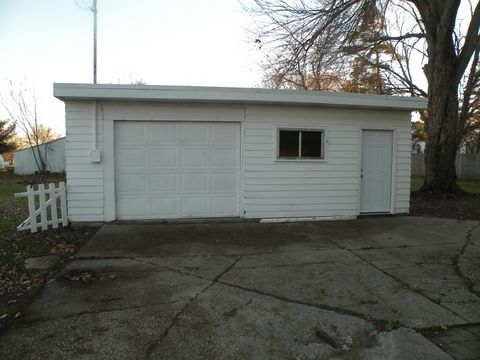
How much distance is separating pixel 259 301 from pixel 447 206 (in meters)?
9.30

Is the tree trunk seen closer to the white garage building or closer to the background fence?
the white garage building

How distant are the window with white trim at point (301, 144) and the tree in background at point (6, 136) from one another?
88.9ft

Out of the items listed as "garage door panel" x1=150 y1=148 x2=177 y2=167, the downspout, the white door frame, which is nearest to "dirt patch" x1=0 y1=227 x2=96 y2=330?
the downspout

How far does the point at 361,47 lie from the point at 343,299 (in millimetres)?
11667

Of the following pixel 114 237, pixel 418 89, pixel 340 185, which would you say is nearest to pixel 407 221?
pixel 340 185

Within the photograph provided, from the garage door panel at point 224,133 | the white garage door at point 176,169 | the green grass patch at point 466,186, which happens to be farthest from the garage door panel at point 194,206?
the green grass patch at point 466,186

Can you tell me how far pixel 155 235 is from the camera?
6938 mm

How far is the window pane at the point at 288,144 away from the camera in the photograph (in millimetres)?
8422

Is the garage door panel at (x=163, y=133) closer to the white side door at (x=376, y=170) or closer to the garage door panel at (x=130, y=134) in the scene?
the garage door panel at (x=130, y=134)

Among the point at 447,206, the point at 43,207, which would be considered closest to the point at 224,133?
the point at 43,207

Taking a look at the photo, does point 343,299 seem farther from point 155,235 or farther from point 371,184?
point 371,184

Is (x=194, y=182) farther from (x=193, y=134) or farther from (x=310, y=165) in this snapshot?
(x=310, y=165)

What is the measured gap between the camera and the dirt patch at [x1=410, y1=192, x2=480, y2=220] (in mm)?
9500

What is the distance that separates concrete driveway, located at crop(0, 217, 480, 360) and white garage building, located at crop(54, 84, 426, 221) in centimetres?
173
